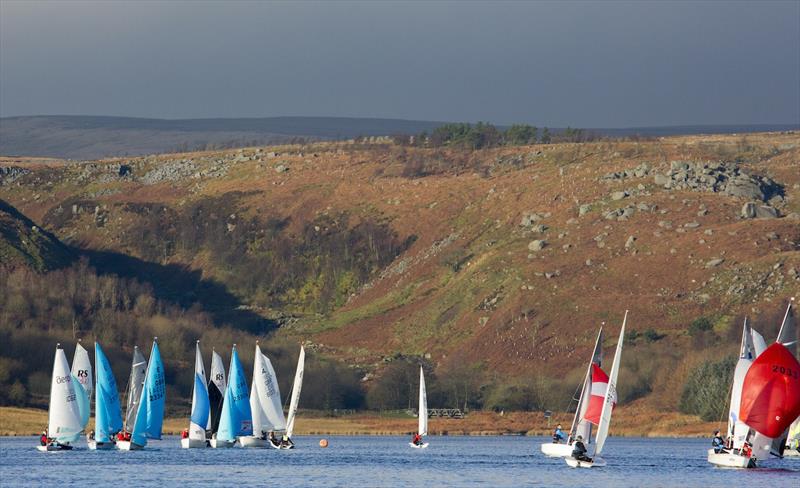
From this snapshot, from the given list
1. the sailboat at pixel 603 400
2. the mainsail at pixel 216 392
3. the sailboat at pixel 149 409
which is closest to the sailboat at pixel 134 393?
Answer: the sailboat at pixel 149 409

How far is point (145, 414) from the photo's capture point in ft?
393

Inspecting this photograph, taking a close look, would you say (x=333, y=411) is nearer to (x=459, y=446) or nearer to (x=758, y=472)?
(x=459, y=446)

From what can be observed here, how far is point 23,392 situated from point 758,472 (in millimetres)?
90566

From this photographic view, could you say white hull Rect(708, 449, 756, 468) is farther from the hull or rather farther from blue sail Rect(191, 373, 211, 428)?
the hull

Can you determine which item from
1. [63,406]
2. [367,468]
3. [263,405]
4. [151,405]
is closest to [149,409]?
[151,405]

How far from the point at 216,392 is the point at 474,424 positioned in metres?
54.7

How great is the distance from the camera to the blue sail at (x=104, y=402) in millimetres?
118875

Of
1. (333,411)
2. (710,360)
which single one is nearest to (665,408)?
(710,360)

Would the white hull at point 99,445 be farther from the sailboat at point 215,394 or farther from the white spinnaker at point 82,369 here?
the sailboat at point 215,394

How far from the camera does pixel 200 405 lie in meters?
124

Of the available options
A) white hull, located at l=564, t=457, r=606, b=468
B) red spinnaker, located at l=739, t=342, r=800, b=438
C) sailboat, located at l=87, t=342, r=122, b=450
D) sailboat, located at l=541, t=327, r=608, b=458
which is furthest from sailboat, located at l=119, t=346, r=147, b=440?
red spinnaker, located at l=739, t=342, r=800, b=438

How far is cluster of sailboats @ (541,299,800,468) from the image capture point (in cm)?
9650

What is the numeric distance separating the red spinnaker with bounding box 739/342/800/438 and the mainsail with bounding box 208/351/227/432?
4285cm

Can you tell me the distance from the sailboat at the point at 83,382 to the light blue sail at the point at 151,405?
373 centimetres
